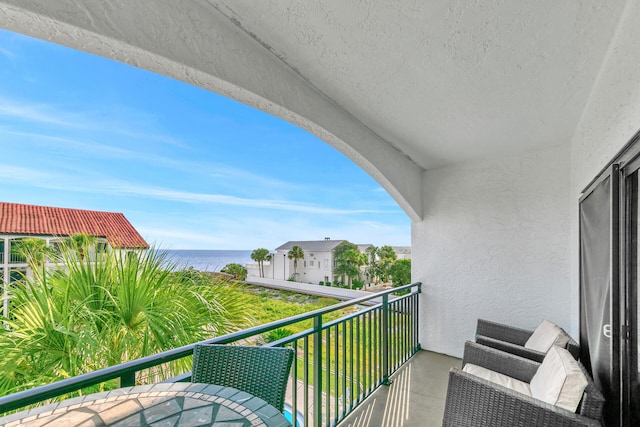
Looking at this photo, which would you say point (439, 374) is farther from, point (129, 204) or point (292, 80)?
point (129, 204)

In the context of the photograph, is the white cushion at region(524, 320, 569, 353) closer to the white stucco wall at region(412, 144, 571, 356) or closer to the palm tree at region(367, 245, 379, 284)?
the white stucco wall at region(412, 144, 571, 356)

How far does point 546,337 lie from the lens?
8.23ft

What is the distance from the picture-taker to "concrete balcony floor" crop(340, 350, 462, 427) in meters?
2.48

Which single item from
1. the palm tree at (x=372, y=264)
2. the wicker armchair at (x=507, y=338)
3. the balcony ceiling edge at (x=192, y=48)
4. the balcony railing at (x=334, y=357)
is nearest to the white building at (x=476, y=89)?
the balcony ceiling edge at (x=192, y=48)

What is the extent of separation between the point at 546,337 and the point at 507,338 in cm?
56

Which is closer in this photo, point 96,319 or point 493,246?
point 96,319

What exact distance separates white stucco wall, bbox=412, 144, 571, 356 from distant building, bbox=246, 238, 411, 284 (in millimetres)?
13458

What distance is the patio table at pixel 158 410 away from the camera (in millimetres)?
913

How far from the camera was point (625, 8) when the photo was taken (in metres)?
1.32

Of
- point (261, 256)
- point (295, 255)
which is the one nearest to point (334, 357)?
point (295, 255)

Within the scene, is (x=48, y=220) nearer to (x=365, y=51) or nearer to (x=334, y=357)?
(x=334, y=357)

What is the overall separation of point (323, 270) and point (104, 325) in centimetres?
1875

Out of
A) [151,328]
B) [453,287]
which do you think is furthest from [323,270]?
[151,328]

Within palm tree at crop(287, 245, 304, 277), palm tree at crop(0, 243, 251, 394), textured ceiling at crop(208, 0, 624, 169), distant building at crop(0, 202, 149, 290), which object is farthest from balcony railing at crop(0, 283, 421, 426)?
palm tree at crop(287, 245, 304, 277)
